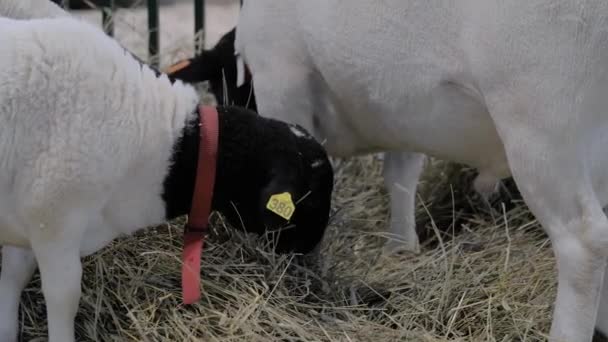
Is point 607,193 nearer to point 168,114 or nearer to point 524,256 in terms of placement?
point 524,256

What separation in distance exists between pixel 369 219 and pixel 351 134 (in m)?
0.50

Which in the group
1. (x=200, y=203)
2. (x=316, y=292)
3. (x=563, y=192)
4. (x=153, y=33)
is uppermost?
(x=563, y=192)

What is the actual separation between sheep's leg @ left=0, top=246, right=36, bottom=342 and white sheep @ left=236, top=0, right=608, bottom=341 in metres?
0.95

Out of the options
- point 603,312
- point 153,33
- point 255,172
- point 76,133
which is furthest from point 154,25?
point 603,312

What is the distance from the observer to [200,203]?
2.71 metres

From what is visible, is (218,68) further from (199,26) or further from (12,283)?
(12,283)

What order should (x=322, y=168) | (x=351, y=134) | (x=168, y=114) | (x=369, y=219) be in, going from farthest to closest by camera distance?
1. (x=369, y=219)
2. (x=351, y=134)
3. (x=322, y=168)
4. (x=168, y=114)

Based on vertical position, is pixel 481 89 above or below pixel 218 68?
above

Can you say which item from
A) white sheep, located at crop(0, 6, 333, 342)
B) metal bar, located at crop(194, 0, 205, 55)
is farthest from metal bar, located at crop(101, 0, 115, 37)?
white sheep, located at crop(0, 6, 333, 342)

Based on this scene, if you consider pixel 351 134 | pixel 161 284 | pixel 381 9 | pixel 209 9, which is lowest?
pixel 209 9

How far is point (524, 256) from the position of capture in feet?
11.5

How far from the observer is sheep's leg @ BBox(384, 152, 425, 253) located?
149 inches

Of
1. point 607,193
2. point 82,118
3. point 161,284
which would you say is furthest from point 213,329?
point 607,193

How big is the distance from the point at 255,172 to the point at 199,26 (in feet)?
7.09
